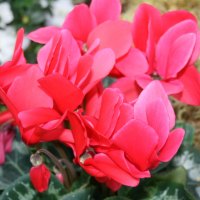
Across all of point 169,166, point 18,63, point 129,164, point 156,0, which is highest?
point 18,63

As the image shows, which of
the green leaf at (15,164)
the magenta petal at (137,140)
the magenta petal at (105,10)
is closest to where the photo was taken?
the magenta petal at (137,140)

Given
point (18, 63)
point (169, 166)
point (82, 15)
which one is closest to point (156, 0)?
point (169, 166)

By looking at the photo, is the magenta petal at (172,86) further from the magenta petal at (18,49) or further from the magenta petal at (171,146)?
the magenta petal at (18,49)

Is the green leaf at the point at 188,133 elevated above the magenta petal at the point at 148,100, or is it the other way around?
the magenta petal at the point at 148,100

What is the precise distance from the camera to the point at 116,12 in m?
0.93

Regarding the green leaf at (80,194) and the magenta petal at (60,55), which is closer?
the magenta petal at (60,55)

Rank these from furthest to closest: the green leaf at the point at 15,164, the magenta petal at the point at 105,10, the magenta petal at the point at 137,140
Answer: the green leaf at the point at 15,164 < the magenta petal at the point at 105,10 < the magenta petal at the point at 137,140

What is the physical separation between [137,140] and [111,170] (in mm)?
59

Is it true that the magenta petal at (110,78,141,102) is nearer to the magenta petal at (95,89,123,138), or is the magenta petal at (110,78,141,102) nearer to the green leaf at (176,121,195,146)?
the magenta petal at (95,89,123,138)

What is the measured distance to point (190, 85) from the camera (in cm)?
92

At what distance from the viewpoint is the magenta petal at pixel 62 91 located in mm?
741

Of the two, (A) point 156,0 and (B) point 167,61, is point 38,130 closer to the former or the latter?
(B) point 167,61

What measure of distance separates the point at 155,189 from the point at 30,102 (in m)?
0.33

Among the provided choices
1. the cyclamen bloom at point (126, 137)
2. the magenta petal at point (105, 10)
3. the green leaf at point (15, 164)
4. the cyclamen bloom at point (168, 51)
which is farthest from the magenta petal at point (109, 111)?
the green leaf at point (15, 164)
